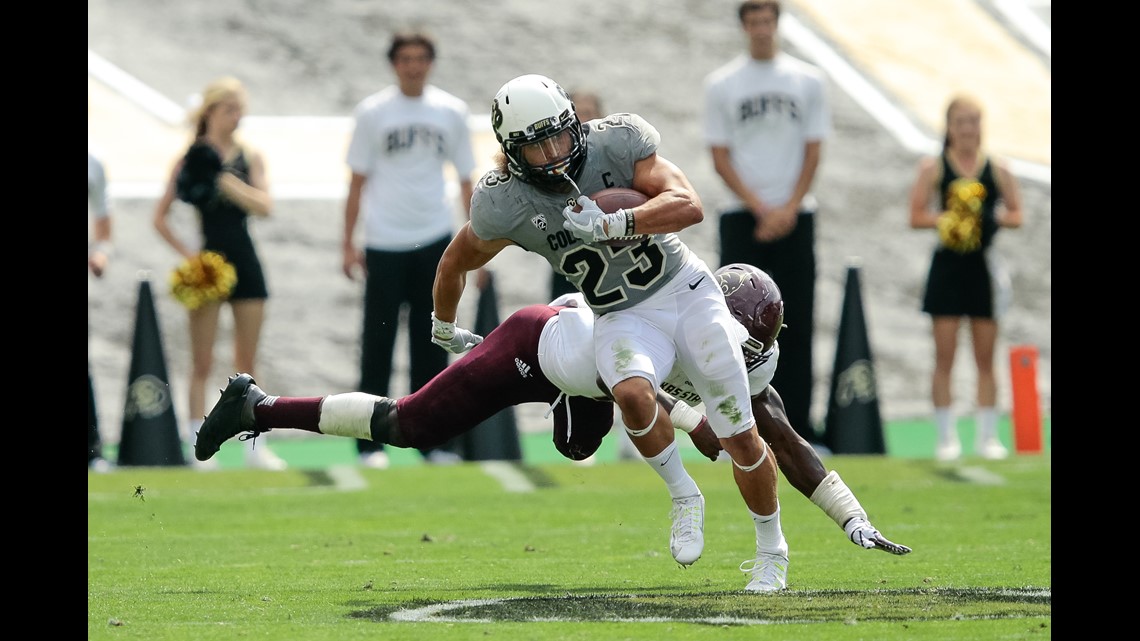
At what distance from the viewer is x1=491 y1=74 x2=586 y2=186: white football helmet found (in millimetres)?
6402

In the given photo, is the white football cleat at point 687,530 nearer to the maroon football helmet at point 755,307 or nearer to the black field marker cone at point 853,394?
the maroon football helmet at point 755,307

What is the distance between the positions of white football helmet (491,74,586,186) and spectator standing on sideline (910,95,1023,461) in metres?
4.63

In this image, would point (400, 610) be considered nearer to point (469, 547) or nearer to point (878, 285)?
point (469, 547)

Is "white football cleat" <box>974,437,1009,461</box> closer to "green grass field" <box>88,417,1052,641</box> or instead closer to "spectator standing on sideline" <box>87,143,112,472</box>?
"green grass field" <box>88,417,1052,641</box>

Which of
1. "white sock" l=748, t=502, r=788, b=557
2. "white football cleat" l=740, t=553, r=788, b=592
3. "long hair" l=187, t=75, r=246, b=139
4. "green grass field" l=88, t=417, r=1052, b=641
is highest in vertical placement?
"long hair" l=187, t=75, r=246, b=139

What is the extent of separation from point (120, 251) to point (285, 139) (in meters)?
2.39

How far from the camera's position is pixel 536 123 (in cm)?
639

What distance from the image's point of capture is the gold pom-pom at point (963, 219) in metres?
10.6

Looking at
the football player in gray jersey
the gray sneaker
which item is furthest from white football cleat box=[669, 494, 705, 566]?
the gray sneaker

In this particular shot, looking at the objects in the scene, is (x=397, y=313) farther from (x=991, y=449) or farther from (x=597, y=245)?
(x=597, y=245)

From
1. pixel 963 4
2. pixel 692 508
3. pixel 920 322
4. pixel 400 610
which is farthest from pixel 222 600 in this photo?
pixel 963 4

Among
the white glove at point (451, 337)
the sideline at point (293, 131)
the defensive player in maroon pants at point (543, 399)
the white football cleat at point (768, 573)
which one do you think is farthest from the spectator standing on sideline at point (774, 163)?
the sideline at point (293, 131)

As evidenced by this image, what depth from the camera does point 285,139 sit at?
1619 cm

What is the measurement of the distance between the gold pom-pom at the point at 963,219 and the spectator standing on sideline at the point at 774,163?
0.79 m
